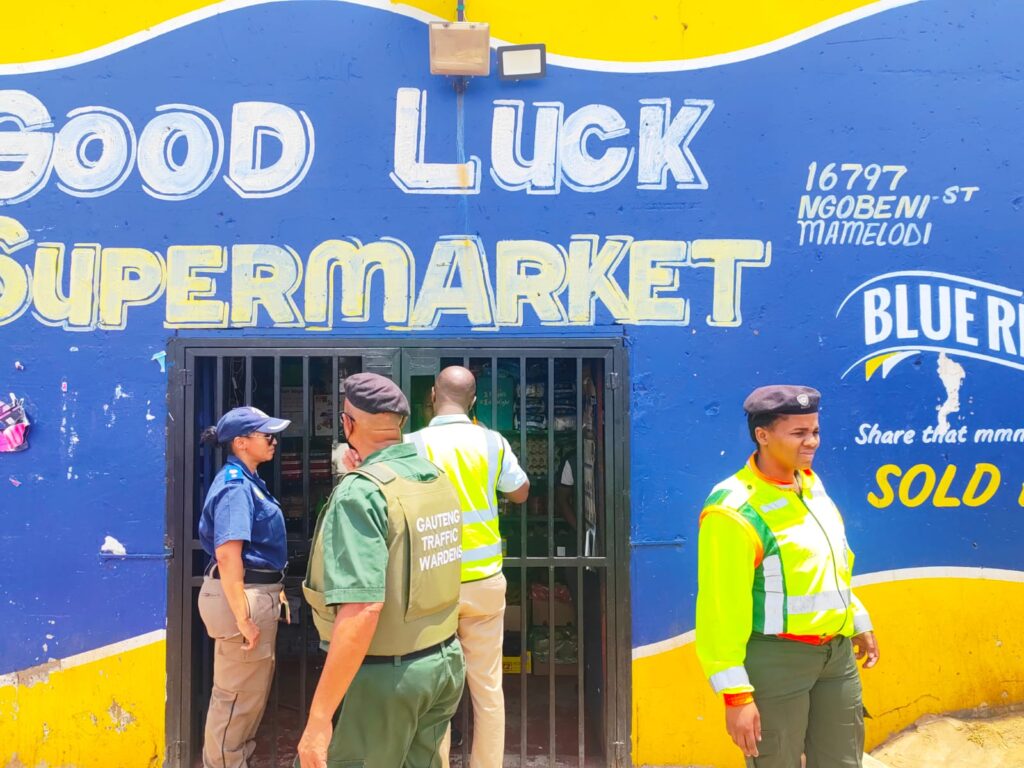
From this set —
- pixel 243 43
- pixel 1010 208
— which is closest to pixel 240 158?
pixel 243 43

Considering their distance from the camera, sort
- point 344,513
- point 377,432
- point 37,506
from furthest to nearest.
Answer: point 37,506 → point 377,432 → point 344,513

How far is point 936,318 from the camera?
4.36 meters

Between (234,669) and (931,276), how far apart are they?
415 centimetres

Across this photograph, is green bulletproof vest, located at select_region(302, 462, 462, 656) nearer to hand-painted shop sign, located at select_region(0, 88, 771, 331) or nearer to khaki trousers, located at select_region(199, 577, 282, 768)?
khaki trousers, located at select_region(199, 577, 282, 768)

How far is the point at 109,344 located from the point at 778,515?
11.4ft

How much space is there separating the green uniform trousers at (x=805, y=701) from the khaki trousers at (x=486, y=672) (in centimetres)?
128

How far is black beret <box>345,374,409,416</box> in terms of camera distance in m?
2.77

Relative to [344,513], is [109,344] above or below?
above

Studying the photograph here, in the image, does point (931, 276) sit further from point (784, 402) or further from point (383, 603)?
point (383, 603)

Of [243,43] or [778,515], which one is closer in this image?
[778,515]

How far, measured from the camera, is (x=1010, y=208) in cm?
440

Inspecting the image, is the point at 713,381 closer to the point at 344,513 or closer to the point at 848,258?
the point at 848,258

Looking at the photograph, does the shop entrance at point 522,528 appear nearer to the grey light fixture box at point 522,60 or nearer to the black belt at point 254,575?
the black belt at point 254,575

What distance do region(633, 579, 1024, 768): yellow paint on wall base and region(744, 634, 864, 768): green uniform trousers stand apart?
53.9 inches
